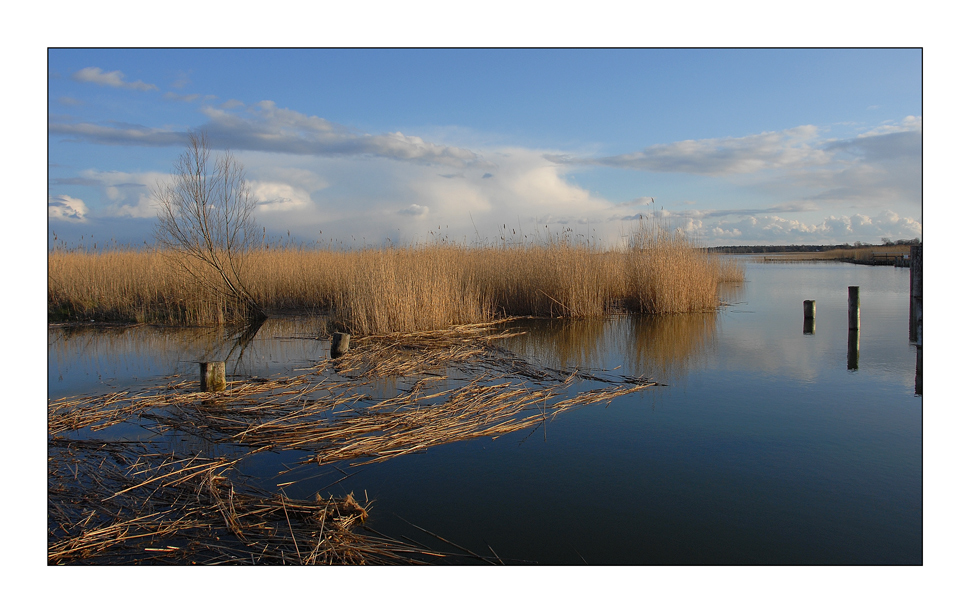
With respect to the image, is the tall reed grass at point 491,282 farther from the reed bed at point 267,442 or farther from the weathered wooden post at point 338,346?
the reed bed at point 267,442

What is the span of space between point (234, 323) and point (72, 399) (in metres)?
6.07

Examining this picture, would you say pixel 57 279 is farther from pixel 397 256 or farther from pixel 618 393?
pixel 618 393

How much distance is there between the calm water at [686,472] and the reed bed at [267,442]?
0.70ft

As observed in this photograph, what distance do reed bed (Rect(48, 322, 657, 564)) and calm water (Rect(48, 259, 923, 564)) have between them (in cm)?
21

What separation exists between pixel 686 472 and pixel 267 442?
284cm

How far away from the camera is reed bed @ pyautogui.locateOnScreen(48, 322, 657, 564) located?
2.67 meters

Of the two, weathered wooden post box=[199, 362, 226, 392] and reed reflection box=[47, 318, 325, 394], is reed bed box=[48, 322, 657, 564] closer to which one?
weathered wooden post box=[199, 362, 226, 392]

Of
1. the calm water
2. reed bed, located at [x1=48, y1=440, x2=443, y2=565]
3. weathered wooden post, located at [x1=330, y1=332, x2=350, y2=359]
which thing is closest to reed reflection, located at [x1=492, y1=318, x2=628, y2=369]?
the calm water

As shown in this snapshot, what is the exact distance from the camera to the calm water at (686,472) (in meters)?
2.71

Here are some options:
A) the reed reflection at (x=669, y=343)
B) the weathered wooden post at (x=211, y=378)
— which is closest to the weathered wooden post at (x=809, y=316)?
the reed reflection at (x=669, y=343)

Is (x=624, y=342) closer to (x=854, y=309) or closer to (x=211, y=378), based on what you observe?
(x=854, y=309)

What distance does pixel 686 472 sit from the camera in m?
3.48

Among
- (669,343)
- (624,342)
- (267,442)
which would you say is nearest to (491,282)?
(624,342)

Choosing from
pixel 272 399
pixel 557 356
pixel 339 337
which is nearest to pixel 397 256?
pixel 339 337
